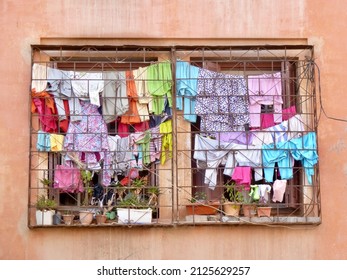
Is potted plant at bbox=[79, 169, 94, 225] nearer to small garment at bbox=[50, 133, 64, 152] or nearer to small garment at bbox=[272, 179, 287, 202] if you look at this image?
small garment at bbox=[50, 133, 64, 152]

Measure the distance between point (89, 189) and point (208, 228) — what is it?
1531 mm

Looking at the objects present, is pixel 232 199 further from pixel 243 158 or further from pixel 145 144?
pixel 145 144

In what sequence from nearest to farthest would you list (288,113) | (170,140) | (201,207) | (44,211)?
(44,211) < (201,207) < (170,140) < (288,113)

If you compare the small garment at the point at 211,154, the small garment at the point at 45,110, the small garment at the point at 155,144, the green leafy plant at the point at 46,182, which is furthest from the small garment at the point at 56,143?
the small garment at the point at 211,154

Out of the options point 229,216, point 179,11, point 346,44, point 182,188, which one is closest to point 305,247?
point 229,216

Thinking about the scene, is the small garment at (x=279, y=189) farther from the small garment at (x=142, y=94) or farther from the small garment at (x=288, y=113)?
the small garment at (x=142, y=94)

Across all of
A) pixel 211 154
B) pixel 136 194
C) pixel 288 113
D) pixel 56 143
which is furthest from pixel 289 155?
pixel 56 143

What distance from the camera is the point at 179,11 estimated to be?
10727mm

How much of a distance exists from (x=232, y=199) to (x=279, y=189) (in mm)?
589

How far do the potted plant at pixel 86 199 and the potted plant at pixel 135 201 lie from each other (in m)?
0.35

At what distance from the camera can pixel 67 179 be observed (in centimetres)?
1046

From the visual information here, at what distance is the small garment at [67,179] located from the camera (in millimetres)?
10438

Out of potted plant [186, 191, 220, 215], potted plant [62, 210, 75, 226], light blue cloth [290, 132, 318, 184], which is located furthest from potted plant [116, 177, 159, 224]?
light blue cloth [290, 132, 318, 184]

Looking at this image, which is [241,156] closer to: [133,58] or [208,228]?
[208,228]
